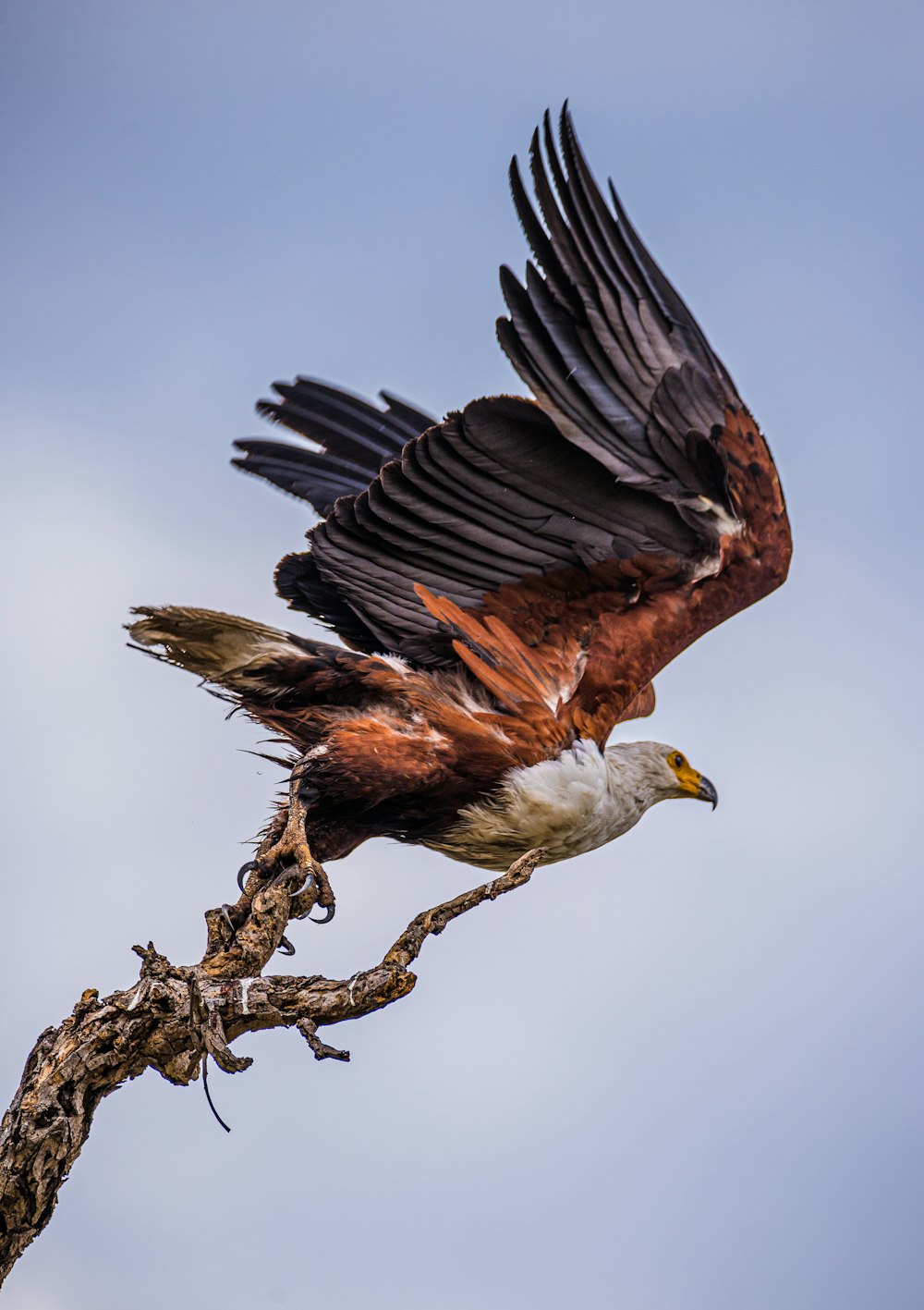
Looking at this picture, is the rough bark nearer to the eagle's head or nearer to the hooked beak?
the eagle's head

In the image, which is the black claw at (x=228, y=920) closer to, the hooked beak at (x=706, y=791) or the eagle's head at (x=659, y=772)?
the eagle's head at (x=659, y=772)

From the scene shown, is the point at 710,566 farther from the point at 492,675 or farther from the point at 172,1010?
the point at 172,1010

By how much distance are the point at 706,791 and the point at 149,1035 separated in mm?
3135

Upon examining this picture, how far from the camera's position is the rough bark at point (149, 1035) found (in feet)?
14.9

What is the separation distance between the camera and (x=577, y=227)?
5.92m

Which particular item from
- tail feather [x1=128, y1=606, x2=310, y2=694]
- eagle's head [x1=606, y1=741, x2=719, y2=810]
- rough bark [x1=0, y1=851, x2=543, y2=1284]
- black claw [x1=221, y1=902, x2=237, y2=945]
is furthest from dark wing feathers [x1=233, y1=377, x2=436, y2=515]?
rough bark [x1=0, y1=851, x2=543, y2=1284]

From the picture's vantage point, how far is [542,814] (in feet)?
19.1

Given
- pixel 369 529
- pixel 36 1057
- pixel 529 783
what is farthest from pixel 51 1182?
pixel 369 529

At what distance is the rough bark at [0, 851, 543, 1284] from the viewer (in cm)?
455

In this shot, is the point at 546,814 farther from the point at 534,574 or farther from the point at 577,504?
the point at 577,504

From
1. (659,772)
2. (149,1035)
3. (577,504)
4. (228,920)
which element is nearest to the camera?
(149,1035)

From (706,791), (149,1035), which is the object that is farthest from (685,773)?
(149,1035)

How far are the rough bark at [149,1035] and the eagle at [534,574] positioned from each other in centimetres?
100

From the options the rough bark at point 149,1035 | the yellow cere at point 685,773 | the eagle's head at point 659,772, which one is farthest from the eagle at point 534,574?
the rough bark at point 149,1035
